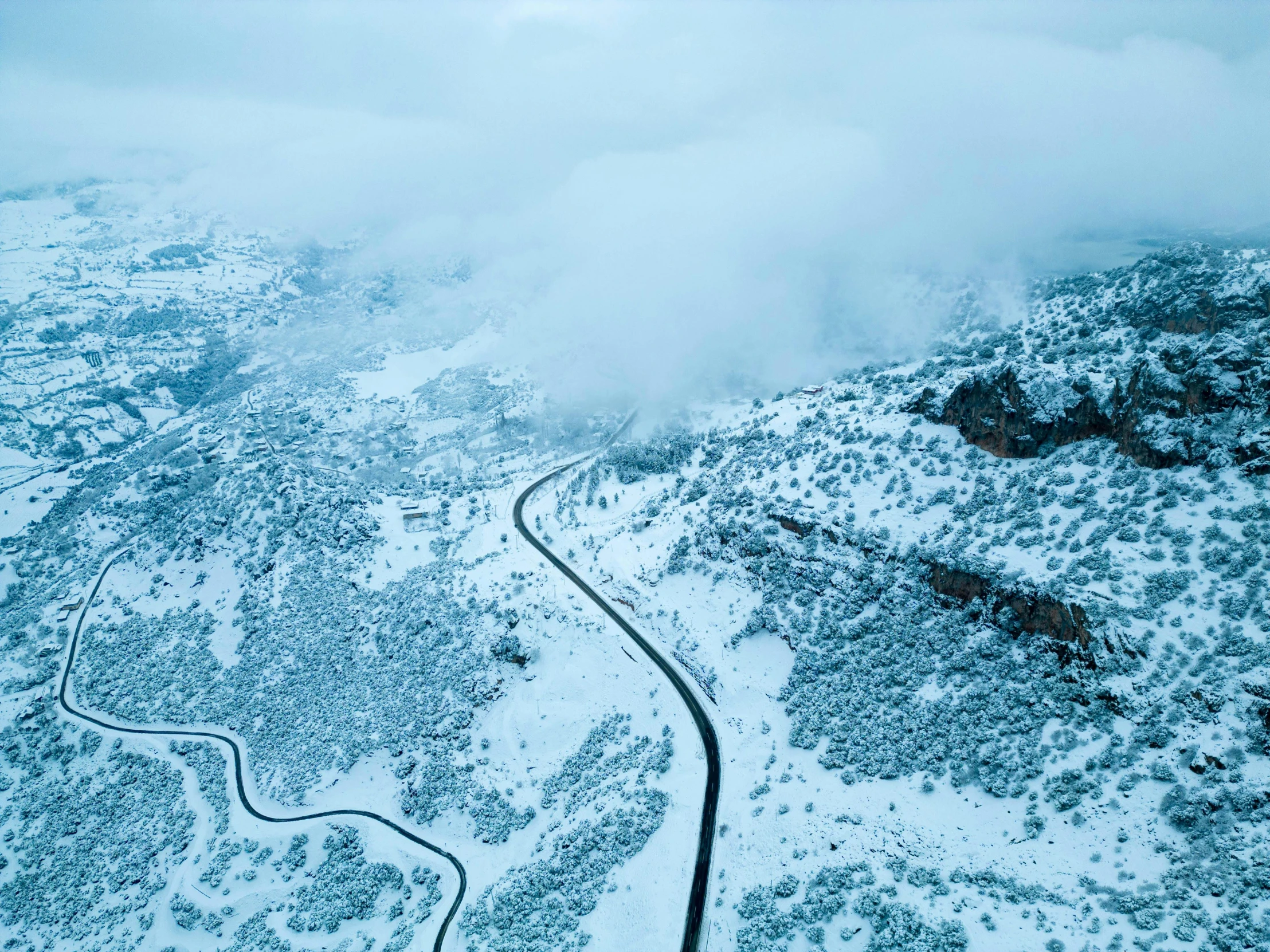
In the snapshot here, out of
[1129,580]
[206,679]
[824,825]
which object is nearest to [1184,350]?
[1129,580]

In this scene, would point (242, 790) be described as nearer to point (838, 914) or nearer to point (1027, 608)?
point (838, 914)

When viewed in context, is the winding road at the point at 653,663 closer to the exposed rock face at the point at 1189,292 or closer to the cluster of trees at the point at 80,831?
the cluster of trees at the point at 80,831

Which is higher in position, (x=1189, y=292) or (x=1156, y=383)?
(x=1189, y=292)

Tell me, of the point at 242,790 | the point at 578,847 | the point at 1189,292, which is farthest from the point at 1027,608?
the point at 242,790

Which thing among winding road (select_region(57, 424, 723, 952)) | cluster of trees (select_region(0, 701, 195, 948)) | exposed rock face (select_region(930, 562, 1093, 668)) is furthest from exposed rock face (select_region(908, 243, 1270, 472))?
cluster of trees (select_region(0, 701, 195, 948))

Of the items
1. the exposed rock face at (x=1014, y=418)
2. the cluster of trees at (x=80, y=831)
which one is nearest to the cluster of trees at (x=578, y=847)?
the cluster of trees at (x=80, y=831)

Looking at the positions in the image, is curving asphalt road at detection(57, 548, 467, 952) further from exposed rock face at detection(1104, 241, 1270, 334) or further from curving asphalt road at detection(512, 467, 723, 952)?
exposed rock face at detection(1104, 241, 1270, 334)

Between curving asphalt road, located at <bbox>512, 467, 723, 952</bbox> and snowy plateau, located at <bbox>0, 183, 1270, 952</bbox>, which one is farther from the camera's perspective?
curving asphalt road, located at <bbox>512, 467, 723, 952</bbox>
